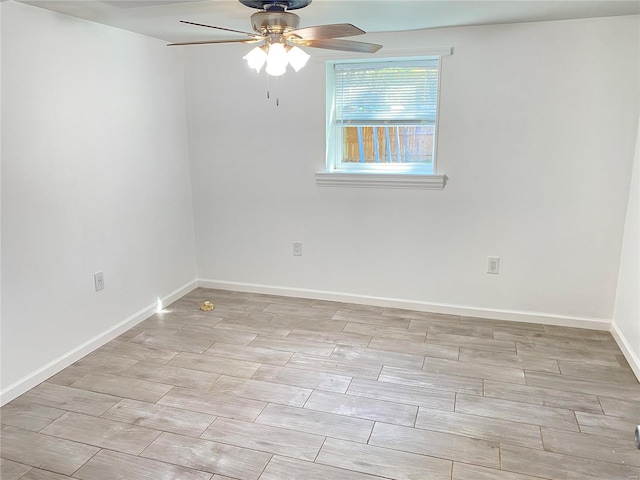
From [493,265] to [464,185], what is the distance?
24.4 inches

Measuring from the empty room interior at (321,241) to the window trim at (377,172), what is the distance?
0.02 meters

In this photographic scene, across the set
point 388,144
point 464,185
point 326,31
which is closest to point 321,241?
point 388,144

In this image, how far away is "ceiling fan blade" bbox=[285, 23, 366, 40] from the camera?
6.37 feet

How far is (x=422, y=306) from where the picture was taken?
364 cm

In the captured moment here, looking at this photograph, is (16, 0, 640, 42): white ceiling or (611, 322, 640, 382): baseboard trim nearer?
(16, 0, 640, 42): white ceiling

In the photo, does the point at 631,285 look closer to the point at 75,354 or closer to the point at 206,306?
the point at 206,306

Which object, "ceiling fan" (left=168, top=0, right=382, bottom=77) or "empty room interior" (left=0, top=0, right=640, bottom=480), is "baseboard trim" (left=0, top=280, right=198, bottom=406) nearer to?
"empty room interior" (left=0, top=0, right=640, bottom=480)

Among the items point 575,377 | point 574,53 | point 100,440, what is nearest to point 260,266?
point 100,440

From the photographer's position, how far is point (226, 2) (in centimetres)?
230

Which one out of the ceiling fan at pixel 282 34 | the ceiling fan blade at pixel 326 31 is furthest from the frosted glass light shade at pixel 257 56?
the ceiling fan blade at pixel 326 31

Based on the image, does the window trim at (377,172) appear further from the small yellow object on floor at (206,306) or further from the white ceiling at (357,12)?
the small yellow object on floor at (206,306)

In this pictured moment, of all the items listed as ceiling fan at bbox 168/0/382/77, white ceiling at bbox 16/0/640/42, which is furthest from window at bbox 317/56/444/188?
ceiling fan at bbox 168/0/382/77

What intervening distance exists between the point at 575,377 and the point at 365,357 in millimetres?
1205

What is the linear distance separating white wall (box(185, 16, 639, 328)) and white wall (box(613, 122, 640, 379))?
0.28ft
